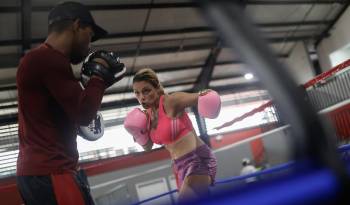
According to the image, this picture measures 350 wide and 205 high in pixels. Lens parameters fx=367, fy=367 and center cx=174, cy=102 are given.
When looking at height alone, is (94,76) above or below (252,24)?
above

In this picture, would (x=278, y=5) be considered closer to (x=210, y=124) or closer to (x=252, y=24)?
(x=210, y=124)

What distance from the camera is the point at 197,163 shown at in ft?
6.78

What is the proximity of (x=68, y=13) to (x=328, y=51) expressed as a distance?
8039 millimetres

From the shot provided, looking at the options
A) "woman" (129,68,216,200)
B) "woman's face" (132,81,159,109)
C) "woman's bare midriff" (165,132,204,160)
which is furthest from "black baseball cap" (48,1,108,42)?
"woman's bare midriff" (165,132,204,160)

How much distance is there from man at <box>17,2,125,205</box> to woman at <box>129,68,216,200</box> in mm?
801

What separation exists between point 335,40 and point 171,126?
7100 millimetres

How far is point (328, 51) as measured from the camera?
27.2ft

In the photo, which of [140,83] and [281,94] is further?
[140,83]

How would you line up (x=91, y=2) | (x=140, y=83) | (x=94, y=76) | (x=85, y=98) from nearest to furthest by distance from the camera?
(x=85, y=98)
(x=94, y=76)
(x=140, y=83)
(x=91, y=2)

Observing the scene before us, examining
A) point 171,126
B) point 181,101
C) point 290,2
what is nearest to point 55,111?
point 181,101

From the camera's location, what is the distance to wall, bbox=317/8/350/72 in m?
7.71

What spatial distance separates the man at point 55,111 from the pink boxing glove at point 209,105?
51 cm

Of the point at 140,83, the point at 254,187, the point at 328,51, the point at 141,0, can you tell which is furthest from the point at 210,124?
the point at 254,187

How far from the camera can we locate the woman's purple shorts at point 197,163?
2064mm
